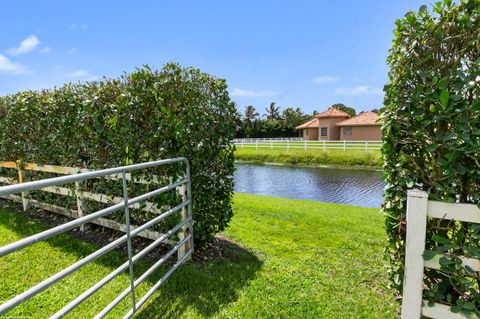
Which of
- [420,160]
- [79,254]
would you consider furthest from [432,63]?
[79,254]

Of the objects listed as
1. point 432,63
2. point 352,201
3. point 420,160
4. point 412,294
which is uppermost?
point 432,63

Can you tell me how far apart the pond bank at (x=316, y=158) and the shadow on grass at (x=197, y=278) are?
53.5 feet

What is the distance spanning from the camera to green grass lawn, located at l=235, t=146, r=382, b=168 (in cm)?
1899

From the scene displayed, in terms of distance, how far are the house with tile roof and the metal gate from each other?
3055cm

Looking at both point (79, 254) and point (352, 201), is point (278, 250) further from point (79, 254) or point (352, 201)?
point (352, 201)

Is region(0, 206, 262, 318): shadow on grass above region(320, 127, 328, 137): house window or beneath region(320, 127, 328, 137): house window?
beneath

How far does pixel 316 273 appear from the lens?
131 inches

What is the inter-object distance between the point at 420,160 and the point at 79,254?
3.95m

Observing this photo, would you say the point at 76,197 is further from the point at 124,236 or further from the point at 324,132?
the point at 324,132

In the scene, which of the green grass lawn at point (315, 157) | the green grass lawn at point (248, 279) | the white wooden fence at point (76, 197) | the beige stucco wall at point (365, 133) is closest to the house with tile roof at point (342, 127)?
the beige stucco wall at point (365, 133)

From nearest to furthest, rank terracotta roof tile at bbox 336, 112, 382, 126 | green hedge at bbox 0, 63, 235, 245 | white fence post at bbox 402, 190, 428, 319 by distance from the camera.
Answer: white fence post at bbox 402, 190, 428, 319 < green hedge at bbox 0, 63, 235, 245 < terracotta roof tile at bbox 336, 112, 382, 126

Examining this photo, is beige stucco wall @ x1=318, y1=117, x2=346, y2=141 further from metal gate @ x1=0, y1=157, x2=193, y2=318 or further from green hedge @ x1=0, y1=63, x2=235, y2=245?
metal gate @ x1=0, y1=157, x2=193, y2=318

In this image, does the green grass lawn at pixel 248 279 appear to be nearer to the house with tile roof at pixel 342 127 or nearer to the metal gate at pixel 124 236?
the metal gate at pixel 124 236

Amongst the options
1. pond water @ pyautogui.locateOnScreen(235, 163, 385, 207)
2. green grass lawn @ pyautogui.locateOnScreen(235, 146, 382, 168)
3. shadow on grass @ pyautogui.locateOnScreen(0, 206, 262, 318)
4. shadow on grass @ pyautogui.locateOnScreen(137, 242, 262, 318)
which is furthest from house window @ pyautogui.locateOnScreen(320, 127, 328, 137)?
shadow on grass @ pyautogui.locateOnScreen(137, 242, 262, 318)
